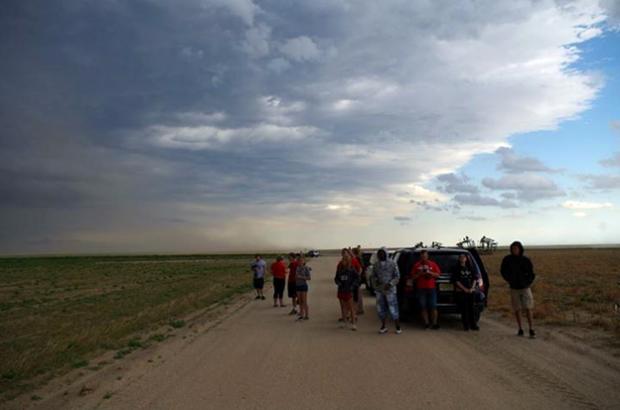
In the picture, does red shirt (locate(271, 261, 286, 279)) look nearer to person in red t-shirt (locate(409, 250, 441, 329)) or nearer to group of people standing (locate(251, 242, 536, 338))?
group of people standing (locate(251, 242, 536, 338))

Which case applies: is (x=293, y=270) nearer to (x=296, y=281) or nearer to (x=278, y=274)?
(x=296, y=281)

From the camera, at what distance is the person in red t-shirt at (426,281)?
38.5ft

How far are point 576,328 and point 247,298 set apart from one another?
513 inches

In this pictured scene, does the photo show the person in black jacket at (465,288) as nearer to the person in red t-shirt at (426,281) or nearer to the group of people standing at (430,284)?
the group of people standing at (430,284)

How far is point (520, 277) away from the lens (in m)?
11.0

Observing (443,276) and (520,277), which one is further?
(443,276)

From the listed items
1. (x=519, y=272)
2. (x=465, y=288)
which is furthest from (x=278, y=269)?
(x=519, y=272)

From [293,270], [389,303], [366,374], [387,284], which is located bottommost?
[366,374]

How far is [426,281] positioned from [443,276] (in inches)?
31.6

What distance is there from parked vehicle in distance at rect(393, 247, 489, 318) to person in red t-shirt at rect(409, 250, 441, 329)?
422 millimetres

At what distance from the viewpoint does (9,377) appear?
8.73 metres

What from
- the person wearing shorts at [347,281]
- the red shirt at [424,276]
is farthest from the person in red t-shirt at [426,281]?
the person wearing shorts at [347,281]

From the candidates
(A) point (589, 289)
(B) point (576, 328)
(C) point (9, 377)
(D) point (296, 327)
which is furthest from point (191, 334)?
(A) point (589, 289)

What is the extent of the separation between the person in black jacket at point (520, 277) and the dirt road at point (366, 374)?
0.68m
